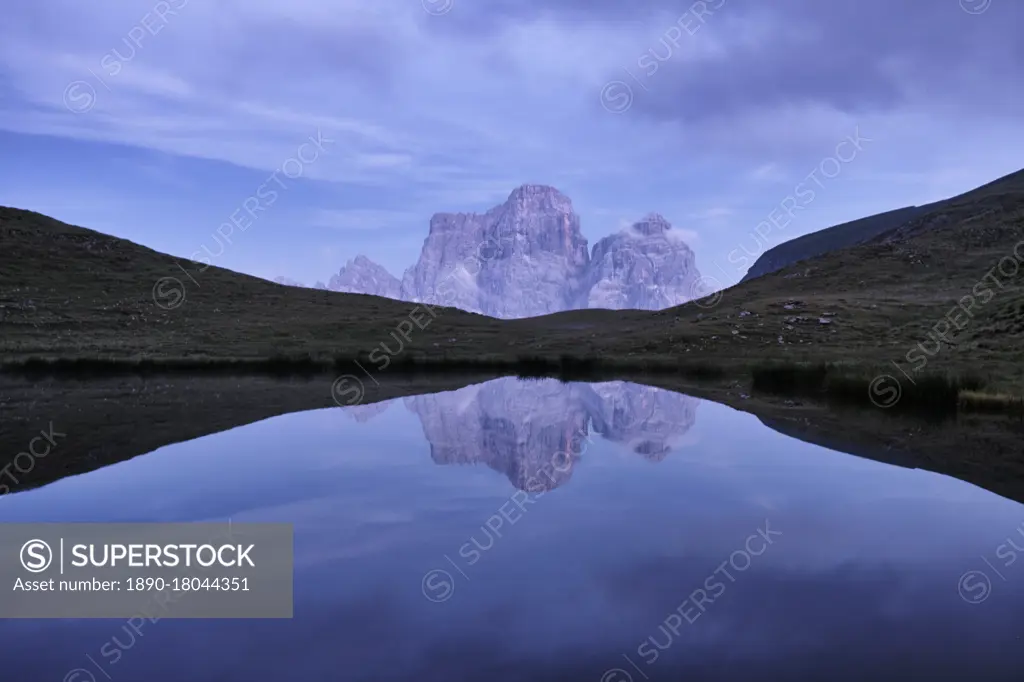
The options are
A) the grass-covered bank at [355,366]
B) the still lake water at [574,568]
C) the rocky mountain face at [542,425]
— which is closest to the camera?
the still lake water at [574,568]

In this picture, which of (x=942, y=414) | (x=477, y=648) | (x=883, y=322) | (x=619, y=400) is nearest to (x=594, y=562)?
(x=477, y=648)

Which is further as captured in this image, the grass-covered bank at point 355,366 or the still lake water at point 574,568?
the grass-covered bank at point 355,366

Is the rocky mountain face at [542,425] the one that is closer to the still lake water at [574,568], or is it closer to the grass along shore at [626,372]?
the still lake water at [574,568]

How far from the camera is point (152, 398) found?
33594 millimetres

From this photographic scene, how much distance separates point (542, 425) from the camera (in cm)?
2498

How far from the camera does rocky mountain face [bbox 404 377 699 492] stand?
18.6 m

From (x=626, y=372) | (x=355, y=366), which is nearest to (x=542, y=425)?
(x=626, y=372)

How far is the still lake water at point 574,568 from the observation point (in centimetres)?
691

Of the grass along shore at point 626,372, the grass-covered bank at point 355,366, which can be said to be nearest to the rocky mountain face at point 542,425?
the grass along shore at point 626,372

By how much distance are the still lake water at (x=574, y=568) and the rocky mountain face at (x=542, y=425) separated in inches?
8.9

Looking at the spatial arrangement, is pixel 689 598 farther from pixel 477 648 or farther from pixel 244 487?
pixel 244 487

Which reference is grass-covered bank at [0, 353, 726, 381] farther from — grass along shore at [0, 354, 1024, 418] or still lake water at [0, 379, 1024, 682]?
still lake water at [0, 379, 1024, 682]

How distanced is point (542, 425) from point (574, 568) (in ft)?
50.2

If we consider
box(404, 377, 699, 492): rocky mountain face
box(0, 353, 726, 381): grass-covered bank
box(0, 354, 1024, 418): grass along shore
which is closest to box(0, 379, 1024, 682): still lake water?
box(404, 377, 699, 492): rocky mountain face
